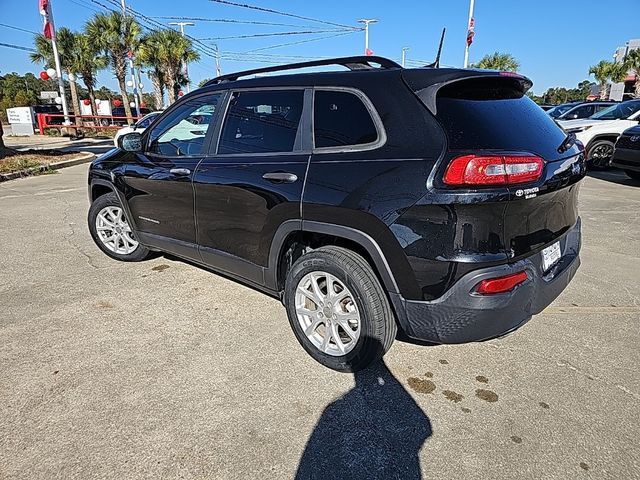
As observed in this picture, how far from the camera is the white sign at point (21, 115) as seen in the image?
925 inches

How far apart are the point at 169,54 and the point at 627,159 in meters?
29.5

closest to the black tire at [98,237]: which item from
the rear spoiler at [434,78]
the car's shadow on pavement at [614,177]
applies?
the rear spoiler at [434,78]

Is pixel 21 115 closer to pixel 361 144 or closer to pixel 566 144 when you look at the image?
pixel 361 144

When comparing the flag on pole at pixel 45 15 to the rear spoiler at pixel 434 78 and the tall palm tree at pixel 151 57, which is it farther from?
the rear spoiler at pixel 434 78

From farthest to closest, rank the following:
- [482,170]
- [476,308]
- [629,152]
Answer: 1. [629,152]
2. [476,308]
3. [482,170]

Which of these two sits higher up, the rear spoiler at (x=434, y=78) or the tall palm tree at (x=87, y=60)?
the tall palm tree at (x=87, y=60)

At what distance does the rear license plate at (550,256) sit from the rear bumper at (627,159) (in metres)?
7.29

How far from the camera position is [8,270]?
4262mm

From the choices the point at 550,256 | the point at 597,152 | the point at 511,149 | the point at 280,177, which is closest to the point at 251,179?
the point at 280,177

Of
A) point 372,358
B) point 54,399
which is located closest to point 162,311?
point 54,399

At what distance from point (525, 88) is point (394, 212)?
4.59 feet

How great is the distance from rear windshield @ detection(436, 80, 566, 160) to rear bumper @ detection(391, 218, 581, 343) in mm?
609

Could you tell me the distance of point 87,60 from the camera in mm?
27188

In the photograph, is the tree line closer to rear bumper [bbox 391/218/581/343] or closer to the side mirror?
the side mirror
